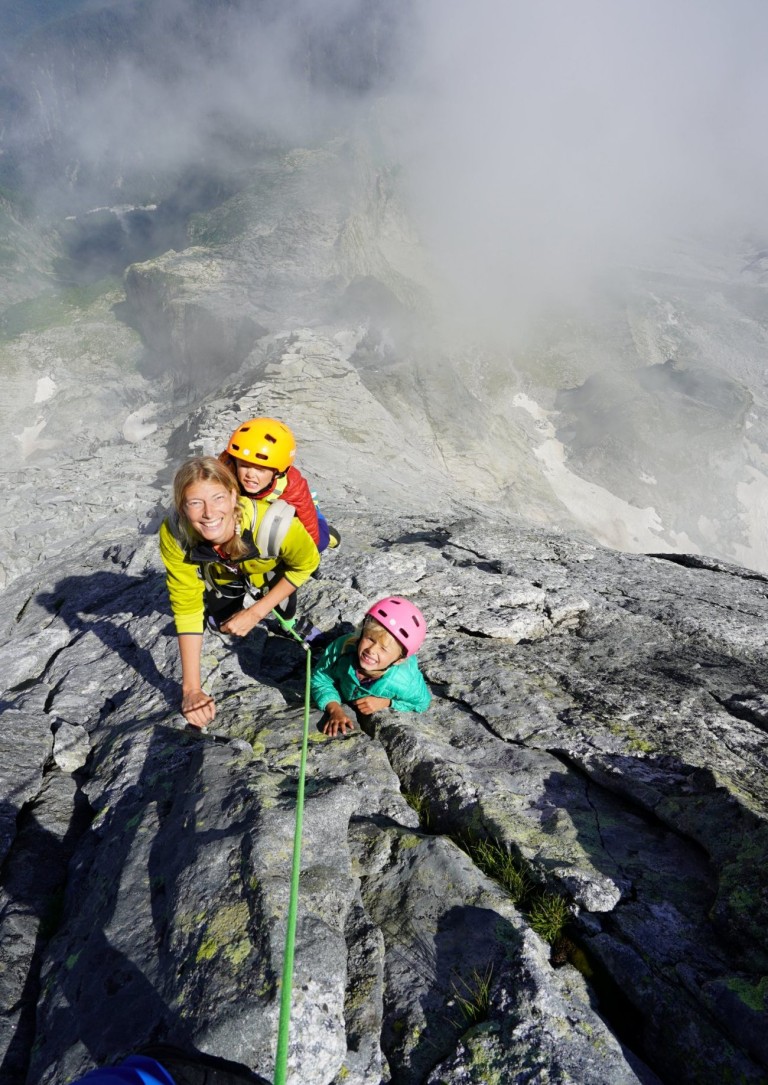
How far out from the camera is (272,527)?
19.6 feet

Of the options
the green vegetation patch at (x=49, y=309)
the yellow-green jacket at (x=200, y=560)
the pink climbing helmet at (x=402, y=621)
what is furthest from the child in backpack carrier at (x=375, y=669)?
the green vegetation patch at (x=49, y=309)

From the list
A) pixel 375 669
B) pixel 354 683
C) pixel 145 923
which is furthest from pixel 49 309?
pixel 145 923

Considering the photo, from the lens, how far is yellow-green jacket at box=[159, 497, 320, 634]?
5711 mm

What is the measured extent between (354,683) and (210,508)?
2.46m

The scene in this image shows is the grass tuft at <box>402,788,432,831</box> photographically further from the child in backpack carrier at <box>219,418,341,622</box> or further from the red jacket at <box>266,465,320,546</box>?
the red jacket at <box>266,465,320,546</box>

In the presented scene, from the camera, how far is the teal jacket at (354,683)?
6047mm

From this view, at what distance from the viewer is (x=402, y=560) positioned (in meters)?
10.2

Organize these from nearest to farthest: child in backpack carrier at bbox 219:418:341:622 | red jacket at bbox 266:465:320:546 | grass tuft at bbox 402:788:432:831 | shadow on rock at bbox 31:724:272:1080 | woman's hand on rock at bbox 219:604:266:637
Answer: shadow on rock at bbox 31:724:272:1080
grass tuft at bbox 402:788:432:831
woman's hand on rock at bbox 219:604:266:637
child in backpack carrier at bbox 219:418:341:622
red jacket at bbox 266:465:320:546

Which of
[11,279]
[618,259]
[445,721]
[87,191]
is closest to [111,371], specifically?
[11,279]

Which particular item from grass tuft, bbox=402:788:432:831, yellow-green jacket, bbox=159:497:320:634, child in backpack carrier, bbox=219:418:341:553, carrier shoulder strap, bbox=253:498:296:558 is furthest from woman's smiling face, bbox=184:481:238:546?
grass tuft, bbox=402:788:432:831

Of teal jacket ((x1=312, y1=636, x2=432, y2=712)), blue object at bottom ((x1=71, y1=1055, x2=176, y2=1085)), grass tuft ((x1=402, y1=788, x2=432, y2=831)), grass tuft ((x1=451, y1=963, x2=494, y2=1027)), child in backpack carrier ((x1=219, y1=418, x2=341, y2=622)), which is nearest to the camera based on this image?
blue object at bottom ((x1=71, y1=1055, x2=176, y2=1085))

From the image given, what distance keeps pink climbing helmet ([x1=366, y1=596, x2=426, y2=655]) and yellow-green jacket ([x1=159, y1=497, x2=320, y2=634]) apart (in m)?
1.23

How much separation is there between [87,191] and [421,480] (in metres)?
128

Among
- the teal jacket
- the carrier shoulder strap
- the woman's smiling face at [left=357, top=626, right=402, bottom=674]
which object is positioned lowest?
the teal jacket
